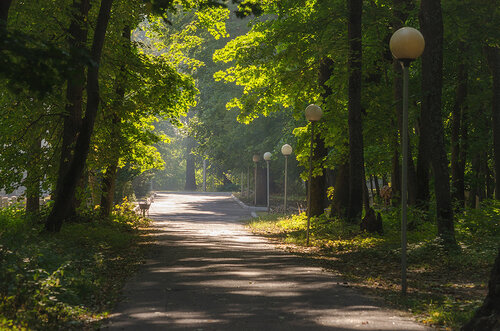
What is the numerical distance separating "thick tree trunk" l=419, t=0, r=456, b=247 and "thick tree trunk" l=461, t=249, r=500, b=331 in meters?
7.40

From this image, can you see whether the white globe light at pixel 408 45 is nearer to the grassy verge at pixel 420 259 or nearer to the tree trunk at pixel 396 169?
the grassy verge at pixel 420 259

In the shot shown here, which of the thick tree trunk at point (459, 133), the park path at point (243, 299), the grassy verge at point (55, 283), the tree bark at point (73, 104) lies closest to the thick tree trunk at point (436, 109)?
the park path at point (243, 299)

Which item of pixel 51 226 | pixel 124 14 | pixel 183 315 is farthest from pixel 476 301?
pixel 124 14

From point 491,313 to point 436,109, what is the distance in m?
8.29

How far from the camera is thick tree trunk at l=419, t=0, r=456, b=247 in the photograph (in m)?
13.3

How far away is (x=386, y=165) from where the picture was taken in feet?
76.4

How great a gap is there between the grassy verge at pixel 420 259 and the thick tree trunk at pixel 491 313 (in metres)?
0.62

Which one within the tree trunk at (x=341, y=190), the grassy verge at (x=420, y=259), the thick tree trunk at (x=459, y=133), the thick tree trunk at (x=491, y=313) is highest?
the thick tree trunk at (x=459, y=133)

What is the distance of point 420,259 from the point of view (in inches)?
480

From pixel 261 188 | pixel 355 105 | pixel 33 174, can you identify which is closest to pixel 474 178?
pixel 355 105

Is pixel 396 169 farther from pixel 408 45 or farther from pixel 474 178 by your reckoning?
pixel 408 45

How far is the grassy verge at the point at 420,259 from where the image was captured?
7.89 meters

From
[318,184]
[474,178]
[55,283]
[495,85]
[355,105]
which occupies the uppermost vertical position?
[495,85]

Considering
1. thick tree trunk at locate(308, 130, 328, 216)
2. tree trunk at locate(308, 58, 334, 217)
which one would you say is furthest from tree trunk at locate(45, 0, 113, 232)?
thick tree trunk at locate(308, 130, 328, 216)
